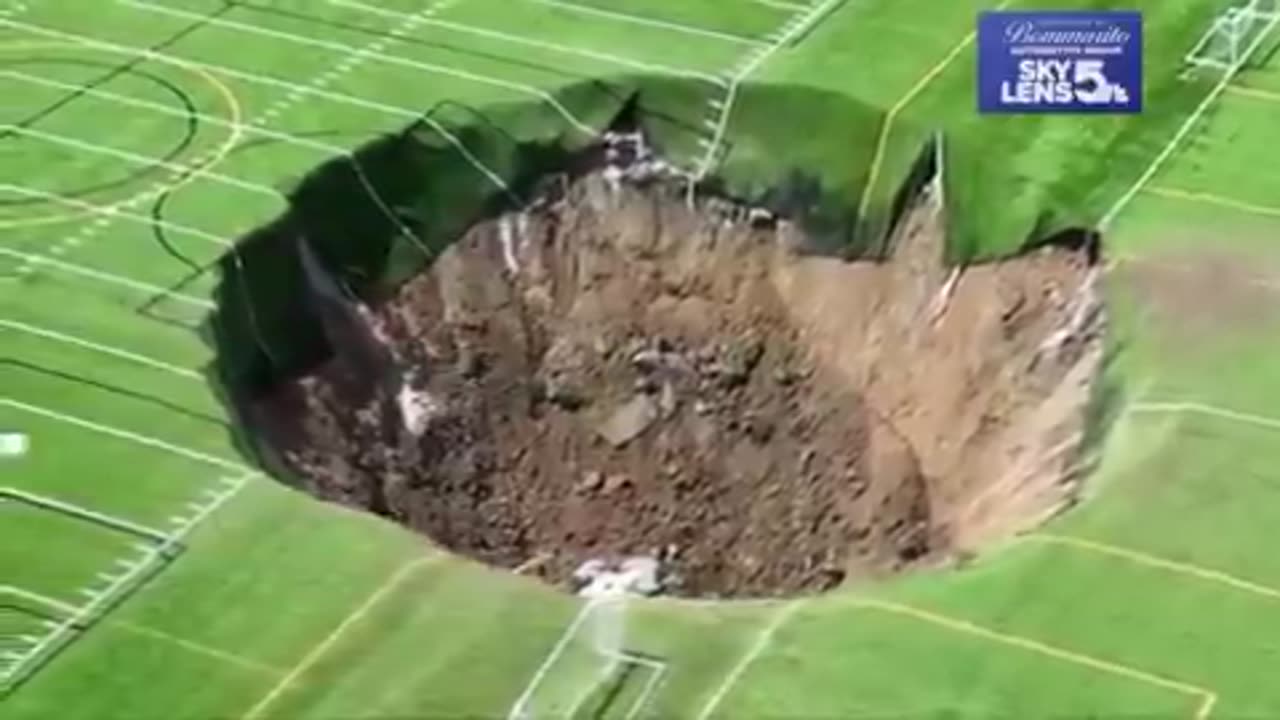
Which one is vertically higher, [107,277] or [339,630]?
[107,277]

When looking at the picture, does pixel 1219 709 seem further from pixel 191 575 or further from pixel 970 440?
pixel 191 575

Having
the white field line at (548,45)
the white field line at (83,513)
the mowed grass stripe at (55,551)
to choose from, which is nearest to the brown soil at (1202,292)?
the white field line at (548,45)

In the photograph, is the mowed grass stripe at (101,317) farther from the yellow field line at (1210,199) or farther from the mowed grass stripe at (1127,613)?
the yellow field line at (1210,199)

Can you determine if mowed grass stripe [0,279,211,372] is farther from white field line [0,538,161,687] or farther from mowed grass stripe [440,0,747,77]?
mowed grass stripe [440,0,747,77]

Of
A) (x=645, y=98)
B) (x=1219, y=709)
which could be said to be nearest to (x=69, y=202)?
(x=645, y=98)

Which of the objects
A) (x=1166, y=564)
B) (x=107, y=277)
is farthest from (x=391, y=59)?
(x=1166, y=564)

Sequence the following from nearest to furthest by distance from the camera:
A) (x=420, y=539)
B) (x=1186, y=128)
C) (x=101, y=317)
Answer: (x=420, y=539) < (x=101, y=317) < (x=1186, y=128)

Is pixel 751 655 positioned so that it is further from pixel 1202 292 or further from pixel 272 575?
pixel 1202 292

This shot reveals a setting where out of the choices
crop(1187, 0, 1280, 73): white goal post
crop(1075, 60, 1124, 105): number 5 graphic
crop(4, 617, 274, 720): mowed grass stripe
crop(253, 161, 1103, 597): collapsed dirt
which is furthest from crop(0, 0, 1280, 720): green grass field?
crop(253, 161, 1103, 597): collapsed dirt
